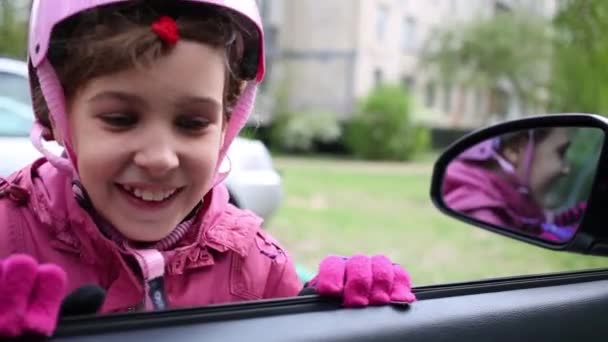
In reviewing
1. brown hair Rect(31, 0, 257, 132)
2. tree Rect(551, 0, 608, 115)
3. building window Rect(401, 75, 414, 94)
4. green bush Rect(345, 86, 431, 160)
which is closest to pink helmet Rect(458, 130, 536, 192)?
brown hair Rect(31, 0, 257, 132)

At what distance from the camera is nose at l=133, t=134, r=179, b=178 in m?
1.07

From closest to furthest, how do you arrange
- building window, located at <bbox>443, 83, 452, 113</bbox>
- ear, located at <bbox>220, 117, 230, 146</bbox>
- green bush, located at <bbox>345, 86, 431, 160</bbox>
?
ear, located at <bbox>220, 117, 230, 146</bbox> < green bush, located at <bbox>345, 86, 431, 160</bbox> < building window, located at <bbox>443, 83, 452, 113</bbox>

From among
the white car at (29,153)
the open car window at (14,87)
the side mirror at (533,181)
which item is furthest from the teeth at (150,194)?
the open car window at (14,87)

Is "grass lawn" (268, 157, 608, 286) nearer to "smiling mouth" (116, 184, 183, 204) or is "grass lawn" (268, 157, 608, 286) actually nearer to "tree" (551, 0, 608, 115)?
"tree" (551, 0, 608, 115)

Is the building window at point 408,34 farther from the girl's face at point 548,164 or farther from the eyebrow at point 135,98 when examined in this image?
the eyebrow at point 135,98

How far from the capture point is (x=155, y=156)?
42.3 inches

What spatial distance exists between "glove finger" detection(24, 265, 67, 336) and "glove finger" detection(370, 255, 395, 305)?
0.41 metres

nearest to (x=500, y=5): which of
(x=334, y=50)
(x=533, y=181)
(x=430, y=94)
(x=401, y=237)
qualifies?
(x=430, y=94)

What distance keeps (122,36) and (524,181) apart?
4.79 ft

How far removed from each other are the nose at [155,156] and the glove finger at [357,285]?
0.30 metres

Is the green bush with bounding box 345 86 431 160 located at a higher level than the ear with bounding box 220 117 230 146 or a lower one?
lower

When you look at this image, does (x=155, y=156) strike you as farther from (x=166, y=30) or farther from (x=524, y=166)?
(x=524, y=166)

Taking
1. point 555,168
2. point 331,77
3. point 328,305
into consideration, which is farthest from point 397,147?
point 328,305

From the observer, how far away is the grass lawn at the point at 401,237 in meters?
6.04
